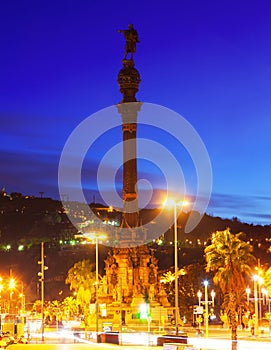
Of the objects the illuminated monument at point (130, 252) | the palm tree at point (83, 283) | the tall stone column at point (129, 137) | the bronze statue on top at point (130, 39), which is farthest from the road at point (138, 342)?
the bronze statue on top at point (130, 39)

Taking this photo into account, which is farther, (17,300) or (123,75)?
(17,300)

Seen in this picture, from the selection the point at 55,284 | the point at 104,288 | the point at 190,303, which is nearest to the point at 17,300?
the point at 55,284

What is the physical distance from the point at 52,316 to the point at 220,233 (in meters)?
93.8

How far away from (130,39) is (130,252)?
3150cm

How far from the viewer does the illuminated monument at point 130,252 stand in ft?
300

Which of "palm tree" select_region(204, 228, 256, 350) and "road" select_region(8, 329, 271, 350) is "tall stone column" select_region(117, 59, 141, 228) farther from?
"palm tree" select_region(204, 228, 256, 350)

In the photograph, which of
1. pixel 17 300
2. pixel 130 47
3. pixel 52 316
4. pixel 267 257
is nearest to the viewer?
pixel 130 47

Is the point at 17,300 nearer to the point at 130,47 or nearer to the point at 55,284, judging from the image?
the point at 55,284

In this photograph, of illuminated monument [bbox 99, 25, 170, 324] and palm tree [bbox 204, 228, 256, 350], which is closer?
palm tree [bbox 204, 228, 256, 350]

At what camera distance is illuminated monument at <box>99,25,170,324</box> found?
91.6 metres

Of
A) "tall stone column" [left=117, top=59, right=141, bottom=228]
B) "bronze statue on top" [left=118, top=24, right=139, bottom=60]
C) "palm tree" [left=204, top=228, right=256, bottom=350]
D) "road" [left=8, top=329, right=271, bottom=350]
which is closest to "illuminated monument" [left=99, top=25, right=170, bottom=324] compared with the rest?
"tall stone column" [left=117, top=59, right=141, bottom=228]

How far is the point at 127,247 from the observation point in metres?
94.0

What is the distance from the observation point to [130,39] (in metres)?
104

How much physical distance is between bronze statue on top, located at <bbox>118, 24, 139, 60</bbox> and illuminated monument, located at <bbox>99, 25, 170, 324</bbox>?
4757 mm
